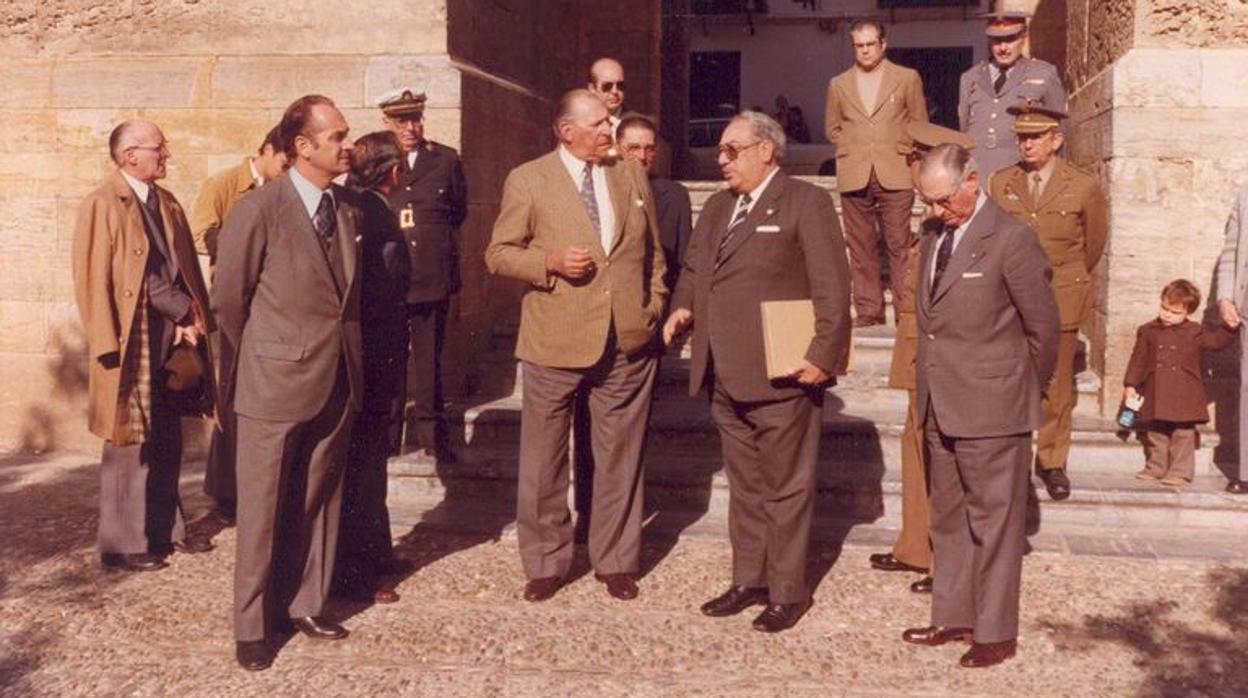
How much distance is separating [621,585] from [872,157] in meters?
3.80

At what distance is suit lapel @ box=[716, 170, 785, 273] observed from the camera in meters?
5.24

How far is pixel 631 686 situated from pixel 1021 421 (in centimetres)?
161

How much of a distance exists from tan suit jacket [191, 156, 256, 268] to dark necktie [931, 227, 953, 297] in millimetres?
3357

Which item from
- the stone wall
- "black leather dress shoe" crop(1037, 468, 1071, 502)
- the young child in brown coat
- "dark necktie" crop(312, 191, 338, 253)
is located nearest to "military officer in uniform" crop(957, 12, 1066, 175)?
the stone wall

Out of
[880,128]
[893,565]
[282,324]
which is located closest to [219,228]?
[282,324]

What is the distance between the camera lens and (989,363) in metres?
4.71

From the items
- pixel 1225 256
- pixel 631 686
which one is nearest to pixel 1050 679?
pixel 631 686

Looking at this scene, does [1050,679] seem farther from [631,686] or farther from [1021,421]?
[631,686]

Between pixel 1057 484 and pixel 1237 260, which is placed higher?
pixel 1237 260

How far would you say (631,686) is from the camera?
4.58 meters

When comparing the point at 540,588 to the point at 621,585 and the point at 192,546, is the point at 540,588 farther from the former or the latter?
the point at 192,546

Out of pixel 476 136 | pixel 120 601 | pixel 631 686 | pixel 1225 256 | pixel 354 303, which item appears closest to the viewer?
pixel 631 686

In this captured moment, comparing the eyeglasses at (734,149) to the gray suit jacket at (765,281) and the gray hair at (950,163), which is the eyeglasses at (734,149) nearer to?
the gray suit jacket at (765,281)

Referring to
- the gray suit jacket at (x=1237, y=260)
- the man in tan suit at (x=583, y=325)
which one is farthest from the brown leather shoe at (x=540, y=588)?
the gray suit jacket at (x=1237, y=260)
